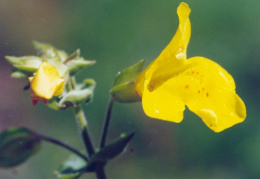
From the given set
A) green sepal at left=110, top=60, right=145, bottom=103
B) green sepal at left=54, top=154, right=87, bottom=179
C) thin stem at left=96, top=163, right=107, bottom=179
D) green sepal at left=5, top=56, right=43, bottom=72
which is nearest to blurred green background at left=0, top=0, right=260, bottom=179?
green sepal at left=54, top=154, right=87, bottom=179

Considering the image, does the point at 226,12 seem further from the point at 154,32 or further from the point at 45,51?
the point at 45,51

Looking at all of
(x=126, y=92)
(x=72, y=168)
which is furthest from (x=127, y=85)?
(x=72, y=168)

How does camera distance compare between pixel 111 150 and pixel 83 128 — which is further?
pixel 83 128

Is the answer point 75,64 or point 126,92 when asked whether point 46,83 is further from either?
point 126,92

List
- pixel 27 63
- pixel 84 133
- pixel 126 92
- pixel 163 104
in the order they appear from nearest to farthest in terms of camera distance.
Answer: pixel 163 104, pixel 27 63, pixel 126 92, pixel 84 133

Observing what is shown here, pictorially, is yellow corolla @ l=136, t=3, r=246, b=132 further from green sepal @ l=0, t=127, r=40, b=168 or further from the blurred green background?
the blurred green background

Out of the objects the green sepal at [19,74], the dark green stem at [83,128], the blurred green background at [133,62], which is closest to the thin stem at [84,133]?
the dark green stem at [83,128]

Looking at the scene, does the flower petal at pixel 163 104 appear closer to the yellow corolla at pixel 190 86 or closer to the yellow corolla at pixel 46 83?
the yellow corolla at pixel 190 86
